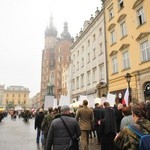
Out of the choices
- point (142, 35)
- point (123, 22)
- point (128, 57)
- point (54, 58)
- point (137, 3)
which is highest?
point (54, 58)

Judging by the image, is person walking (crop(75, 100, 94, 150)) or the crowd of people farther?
person walking (crop(75, 100, 94, 150))

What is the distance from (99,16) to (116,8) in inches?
203

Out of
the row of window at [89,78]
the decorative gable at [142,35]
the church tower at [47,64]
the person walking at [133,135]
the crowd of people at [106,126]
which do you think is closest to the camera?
the person walking at [133,135]

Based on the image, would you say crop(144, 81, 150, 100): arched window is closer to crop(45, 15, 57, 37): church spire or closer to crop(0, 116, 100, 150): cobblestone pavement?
crop(0, 116, 100, 150): cobblestone pavement

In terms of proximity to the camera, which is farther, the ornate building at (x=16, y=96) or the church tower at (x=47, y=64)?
the ornate building at (x=16, y=96)

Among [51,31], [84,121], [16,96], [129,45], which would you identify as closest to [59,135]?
[84,121]

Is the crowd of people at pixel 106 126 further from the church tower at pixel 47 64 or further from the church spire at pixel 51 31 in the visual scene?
the church spire at pixel 51 31

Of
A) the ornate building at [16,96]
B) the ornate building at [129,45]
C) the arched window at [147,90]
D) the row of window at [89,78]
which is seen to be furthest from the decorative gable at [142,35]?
the ornate building at [16,96]

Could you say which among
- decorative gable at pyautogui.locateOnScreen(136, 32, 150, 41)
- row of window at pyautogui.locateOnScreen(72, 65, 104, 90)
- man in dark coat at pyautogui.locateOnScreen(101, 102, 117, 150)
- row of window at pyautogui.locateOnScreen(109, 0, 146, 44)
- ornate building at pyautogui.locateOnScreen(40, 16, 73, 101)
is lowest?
man in dark coat at pyautogui.locateOnScreen(101, 102, 117, 150)

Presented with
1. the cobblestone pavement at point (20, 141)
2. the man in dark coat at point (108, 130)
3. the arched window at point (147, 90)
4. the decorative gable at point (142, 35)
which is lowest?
the cobblestone pavement at point (20, 141)

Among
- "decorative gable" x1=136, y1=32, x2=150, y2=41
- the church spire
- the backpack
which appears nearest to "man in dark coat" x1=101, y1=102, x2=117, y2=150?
the backpack

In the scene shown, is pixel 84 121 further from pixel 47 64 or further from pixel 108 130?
pixel 47 64

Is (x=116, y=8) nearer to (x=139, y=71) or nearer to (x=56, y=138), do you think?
(x=139, y=71)

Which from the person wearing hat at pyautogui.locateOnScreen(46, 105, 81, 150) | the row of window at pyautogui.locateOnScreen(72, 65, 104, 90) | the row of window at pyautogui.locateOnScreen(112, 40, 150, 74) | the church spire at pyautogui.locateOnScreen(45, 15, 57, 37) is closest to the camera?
the person wearing hat at pyautogui.locateOnScreen(46, 105, 81, 150)
